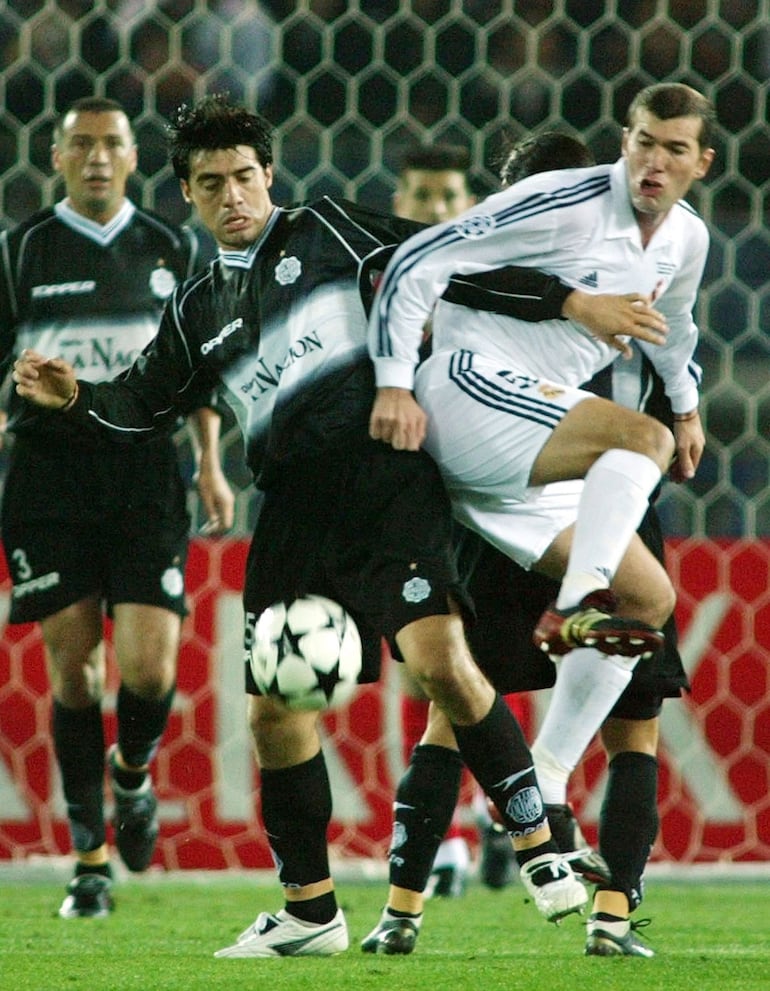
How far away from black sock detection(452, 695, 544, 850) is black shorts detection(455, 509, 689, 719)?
335mm

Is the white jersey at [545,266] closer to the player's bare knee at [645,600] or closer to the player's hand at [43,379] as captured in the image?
the player's bare knee at [645,600]

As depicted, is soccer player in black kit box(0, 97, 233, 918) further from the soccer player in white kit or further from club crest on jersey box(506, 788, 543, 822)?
club crest on jersey box(506, 788, 543, 822)

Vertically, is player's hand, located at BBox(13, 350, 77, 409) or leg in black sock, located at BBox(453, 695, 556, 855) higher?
player's hand, located at BBox(13, 350, 77, 409)

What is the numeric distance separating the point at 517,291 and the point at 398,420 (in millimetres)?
343

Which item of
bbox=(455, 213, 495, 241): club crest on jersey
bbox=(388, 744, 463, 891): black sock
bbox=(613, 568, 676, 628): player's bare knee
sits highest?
bbox=(455, 213, 495, 241): club crest on jersey

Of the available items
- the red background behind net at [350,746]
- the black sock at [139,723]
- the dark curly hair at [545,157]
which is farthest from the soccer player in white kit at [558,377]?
the red background behind net at [350,746]

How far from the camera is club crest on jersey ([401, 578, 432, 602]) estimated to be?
10.4ft

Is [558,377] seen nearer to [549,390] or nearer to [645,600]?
[549,390]

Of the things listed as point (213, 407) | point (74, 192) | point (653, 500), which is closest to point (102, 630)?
Result: point (213, 407)

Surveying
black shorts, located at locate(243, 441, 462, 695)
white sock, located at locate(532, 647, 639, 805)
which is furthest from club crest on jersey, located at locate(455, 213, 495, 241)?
white sock, located at locate(532, 647, 639, 805)

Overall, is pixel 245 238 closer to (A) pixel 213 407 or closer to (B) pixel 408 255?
(B) pixel 408 255

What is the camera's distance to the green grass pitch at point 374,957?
2.93 m

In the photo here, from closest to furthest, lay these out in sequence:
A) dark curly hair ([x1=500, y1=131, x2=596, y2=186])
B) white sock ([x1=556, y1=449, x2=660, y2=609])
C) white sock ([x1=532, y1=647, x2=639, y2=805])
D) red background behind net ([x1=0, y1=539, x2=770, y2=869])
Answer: white sock ([x1=556, y1=449, x2=660, y2=609])
white sock ([x1=532, y1=647, x2=639, y2=805])
dark curly hair ([x1=500, y1=131, x2=596, y2=186])
red background behind net ([x1=0, y1=539, x2=770, y2=869])

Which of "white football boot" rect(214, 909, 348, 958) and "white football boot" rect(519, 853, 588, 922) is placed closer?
"white football boot" rect(519, 853, 588, 922)
